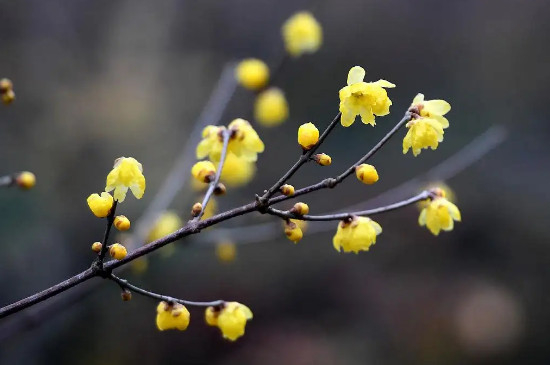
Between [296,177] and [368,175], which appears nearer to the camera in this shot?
[368,175]

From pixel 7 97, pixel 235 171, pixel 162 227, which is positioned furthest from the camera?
pixel 162 227

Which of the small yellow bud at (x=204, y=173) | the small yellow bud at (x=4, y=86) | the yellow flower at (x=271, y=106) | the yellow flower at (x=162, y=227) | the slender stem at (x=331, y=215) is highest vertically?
the yellow flower at (x=271, y=106)

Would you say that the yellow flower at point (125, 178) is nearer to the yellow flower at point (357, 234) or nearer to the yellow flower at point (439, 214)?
the yellow flower at point (357, 234)

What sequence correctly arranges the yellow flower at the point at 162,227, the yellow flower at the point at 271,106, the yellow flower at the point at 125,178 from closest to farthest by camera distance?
the yellow flower at the point at 125,178
the yellow flower at the point at 162,227
the yellow flower at the point at 271,106

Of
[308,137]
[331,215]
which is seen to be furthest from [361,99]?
[331,215]

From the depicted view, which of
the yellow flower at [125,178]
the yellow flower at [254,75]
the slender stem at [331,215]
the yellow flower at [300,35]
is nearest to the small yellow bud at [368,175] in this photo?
the slender stem at [331,215]

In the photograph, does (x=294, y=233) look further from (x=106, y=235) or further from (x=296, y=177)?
(x=296, y=177)
